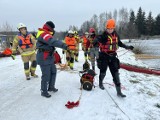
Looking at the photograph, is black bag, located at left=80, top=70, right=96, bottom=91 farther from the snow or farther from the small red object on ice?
the small red object on ice

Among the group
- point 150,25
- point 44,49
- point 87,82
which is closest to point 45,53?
point 44,49

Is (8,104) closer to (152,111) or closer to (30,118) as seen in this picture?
(30,118)

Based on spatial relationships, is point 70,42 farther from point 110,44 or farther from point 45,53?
point 45,53

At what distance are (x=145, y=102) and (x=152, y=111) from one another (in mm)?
581

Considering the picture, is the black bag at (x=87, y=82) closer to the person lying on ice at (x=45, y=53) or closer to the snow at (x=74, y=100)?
the snow at (x=74, y=100)

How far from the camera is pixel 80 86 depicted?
24.4 feet

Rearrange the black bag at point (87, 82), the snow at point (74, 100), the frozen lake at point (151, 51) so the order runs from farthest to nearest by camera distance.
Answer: the frozen lake at point (151, 51) < the black bag at point (87, 82) < the snow at point (74, 100)

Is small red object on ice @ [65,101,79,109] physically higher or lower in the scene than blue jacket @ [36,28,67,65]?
lower

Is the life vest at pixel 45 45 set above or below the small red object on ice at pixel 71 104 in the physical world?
above

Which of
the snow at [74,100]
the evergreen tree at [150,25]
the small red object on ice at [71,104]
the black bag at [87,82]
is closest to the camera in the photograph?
the snow at [74,100]

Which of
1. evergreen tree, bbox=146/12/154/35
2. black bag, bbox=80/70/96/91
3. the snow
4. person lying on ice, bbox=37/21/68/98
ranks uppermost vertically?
evergreen tree, bbox=146/12/154/35

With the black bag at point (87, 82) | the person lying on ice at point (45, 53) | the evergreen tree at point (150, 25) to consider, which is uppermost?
the evergreen tree at point (150, 25)

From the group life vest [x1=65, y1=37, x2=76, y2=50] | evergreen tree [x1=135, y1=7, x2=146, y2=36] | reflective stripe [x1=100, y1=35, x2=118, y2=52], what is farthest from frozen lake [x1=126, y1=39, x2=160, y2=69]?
evergreen tree [x1=135, y1=7, x2=146, y2=36]

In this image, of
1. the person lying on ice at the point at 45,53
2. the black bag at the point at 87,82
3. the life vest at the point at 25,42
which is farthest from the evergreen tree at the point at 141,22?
the person lying on ice at the point at 45,53
